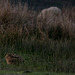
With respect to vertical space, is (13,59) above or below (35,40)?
below

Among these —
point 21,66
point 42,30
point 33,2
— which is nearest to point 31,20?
point 42,30

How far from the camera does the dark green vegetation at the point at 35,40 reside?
14.7 meters

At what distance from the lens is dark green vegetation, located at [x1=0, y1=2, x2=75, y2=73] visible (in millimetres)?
14655

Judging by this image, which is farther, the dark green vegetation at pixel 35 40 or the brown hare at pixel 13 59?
the brown hare at pixel 13 59

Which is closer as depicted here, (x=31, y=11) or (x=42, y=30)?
(x=42, y=30)

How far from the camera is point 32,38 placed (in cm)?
1797

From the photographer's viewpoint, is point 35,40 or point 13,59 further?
point 35,40

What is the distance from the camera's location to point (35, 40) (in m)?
17.9

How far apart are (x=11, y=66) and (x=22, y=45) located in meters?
3.41

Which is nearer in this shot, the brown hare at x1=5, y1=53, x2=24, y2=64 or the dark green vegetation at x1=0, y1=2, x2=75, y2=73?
the dark green vegetation at x1=0, y1=2, x2=75, y2=73

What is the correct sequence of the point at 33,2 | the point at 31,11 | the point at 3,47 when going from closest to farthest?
the point at 3,47 < the point at 31,11 < the point at 33,2

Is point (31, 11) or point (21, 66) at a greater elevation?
point (31, 11)

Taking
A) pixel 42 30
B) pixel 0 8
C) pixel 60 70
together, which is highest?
pixel 0 8

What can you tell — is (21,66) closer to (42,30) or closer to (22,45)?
(22,45)
